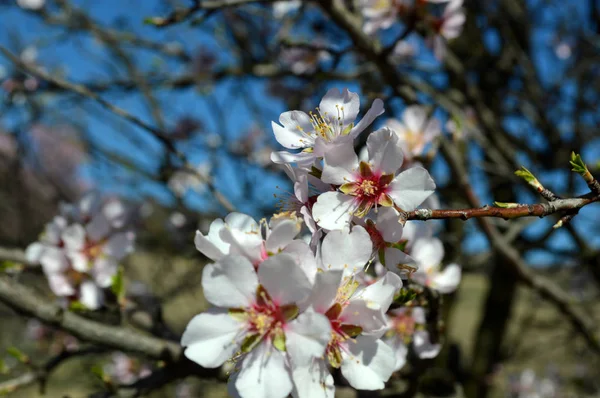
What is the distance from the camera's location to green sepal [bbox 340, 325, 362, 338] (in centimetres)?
95

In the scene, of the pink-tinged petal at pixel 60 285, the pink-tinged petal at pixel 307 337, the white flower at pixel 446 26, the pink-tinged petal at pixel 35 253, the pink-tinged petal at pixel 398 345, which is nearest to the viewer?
the pink-tinged petal at pixel 307 337

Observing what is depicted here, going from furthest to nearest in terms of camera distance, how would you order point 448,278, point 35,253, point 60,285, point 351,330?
point 35,253
point 60,285
point 448,278
point 351,330

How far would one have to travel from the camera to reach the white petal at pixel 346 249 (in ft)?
3.05

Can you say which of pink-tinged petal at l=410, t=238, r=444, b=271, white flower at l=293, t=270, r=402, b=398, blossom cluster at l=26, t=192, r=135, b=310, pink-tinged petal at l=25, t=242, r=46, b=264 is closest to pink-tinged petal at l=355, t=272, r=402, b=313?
white flower at l=293, t=270, r=402, b=398

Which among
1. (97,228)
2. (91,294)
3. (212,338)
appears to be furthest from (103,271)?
(212,338)

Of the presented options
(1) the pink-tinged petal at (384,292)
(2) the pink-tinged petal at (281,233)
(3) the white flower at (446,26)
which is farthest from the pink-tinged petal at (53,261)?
(3) the white flower at (446,26)

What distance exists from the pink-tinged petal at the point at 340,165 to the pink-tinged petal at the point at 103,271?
3.91ft

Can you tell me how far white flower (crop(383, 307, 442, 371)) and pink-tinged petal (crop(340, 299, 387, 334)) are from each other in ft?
1.34

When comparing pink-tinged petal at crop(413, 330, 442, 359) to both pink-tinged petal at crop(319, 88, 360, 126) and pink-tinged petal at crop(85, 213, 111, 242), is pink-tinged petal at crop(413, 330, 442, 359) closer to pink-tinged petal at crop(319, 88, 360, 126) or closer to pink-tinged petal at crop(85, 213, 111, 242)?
pink-tinged petal at crop(319, 88, 360, 126)

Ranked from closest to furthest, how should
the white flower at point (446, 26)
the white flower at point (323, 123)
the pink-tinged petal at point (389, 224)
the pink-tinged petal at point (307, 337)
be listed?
the pink-tinged petal at point (307, 337)
the pink-tinged petal at point (389, 224)
the white flower at point (323, 123)
the white flower at point (446, 26)

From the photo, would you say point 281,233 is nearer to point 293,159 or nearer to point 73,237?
point 293,159

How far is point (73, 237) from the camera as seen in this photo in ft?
6.19

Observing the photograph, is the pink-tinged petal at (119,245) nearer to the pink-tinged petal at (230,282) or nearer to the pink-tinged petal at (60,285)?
the pink-tinged petal at (60,285)

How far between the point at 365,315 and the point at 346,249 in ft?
0.43
